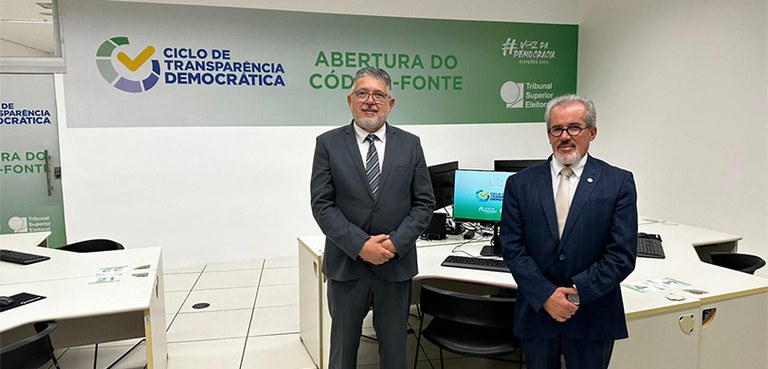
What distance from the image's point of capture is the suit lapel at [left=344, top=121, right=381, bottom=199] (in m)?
2.29

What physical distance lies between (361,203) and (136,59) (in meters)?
4.10

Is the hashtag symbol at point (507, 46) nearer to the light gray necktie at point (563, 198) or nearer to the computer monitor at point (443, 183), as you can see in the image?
the computer monitor at point (443, 183)

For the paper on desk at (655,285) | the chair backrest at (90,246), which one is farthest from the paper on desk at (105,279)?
the paper on desk at (655,285)

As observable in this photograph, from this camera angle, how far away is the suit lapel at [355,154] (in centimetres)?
229

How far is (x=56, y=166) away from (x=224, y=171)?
65.9 inches

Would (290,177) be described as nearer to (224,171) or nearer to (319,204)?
(224,171)

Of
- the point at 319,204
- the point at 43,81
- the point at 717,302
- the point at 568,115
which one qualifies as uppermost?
the point at 43,81

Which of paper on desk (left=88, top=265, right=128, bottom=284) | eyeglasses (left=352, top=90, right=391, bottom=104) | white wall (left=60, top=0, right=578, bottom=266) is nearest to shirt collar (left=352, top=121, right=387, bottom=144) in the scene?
eyeglasses (left=352, top=90, right=391, bottom=104)

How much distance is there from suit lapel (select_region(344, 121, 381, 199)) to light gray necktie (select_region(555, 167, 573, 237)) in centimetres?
82

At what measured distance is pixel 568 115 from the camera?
1.90 metres

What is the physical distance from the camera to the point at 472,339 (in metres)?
2.55

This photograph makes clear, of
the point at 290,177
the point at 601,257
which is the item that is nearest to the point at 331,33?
the point at 290,177

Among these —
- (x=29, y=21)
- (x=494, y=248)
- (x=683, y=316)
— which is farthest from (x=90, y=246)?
(x=683, y=316)

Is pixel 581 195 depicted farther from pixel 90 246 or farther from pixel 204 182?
pixel 204 182
